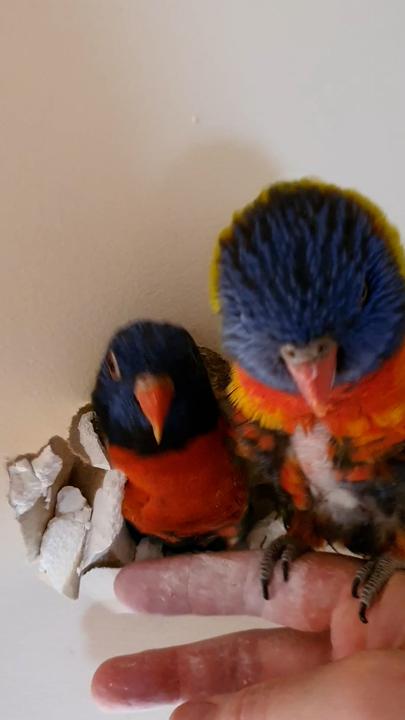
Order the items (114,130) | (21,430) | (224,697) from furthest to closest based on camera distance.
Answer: (21,430), (114,130), (224,697)

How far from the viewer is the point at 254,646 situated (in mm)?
867

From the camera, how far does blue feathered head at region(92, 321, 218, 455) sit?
2.65 feet

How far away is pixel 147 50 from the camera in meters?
0.73

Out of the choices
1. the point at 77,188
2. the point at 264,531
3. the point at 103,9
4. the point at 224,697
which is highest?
the point at 103,9

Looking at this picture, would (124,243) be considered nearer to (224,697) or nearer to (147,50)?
(147,50)

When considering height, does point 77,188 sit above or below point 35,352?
above

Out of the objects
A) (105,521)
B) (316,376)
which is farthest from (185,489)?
(316,376)

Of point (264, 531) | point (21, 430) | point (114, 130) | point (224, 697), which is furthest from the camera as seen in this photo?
point (264, 531)

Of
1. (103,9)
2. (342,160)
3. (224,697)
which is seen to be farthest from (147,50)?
(224,697)

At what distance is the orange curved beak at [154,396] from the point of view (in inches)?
31.6

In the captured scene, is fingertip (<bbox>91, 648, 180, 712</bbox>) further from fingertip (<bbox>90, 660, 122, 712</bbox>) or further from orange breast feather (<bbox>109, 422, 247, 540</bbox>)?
orange breast feather (<bbox>109, 422, 247, 540</bbox>)

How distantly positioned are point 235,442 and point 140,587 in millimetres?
250

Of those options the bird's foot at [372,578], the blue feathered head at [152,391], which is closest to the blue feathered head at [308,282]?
the blue feathered head at [152,391]

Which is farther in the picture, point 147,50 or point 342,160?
point 342,160
